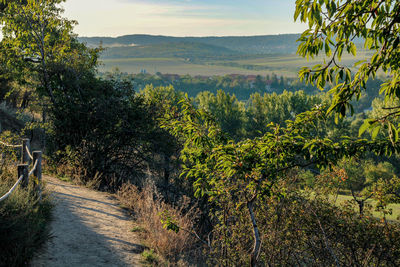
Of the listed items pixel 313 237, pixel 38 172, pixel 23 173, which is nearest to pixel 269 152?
pixel 313 237

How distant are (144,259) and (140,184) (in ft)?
26.3

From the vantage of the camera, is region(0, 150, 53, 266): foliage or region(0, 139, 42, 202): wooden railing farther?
region(0, 139, 42, 202): wooden railing

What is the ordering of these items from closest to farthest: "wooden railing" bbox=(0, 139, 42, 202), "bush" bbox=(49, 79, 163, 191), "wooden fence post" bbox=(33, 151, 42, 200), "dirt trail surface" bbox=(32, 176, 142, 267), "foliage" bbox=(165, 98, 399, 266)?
"foliage" bbox=(165, 98, 399, 266) < "dirt trail surface" bbox=(32, 176, 142, 267) < "wooden railing" bbox=(0, 139, 42, 202) < "wooden fence post" bbox=(33, 151, 42, 200) < "bush" bbox=(49, 79, 163, 191)

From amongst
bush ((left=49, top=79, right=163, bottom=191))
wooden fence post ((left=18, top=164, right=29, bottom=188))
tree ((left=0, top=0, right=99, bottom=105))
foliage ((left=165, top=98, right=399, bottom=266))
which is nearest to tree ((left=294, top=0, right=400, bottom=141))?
→ foliage ((left=165, top=98, right=399, bottom=266))

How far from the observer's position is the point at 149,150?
50.1 ft

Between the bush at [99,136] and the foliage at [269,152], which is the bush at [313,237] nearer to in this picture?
the foliage at [269,152]

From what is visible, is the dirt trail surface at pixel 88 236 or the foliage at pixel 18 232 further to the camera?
the dirt trail surface at pixel 88 236

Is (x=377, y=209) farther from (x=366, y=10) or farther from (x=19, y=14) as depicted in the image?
(x=19, y=14)

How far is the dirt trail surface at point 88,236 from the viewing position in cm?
607

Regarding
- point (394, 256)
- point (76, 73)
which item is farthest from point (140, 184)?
point (394, 256)

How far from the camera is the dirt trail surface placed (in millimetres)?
6066

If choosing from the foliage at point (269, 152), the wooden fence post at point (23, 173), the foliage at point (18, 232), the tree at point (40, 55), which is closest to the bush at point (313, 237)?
the foliage at point (269, 152)

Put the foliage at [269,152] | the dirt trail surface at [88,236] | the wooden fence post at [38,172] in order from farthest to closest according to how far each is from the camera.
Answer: the wooden fence post at [38,172], the dirt trail surface at [88,236], the foliage at [269,152]

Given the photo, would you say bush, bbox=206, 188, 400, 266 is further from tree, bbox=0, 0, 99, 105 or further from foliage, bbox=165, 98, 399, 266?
tree, bbox=0, 0, 99, 105
